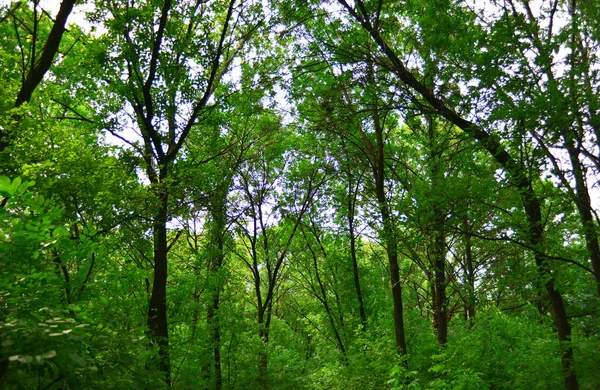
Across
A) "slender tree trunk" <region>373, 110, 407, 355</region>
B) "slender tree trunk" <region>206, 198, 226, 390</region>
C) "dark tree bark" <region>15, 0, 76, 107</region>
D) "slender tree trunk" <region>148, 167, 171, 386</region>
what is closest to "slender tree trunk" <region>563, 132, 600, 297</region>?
"slender tree trunk" <region>373, 110, 407, 355</region>

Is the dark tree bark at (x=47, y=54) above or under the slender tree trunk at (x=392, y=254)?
above

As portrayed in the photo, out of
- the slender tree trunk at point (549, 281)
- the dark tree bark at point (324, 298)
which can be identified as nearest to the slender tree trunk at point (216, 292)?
the dark tree bark at point (324, 298)

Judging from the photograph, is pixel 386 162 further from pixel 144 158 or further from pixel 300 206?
pixel 144 158

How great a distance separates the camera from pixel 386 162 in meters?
15.6

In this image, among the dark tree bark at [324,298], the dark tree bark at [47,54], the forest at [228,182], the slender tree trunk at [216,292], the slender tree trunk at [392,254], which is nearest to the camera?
the forest at [228,182]

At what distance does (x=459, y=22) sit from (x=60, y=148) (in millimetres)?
6695

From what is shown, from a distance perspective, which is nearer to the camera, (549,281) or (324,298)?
(549,281)

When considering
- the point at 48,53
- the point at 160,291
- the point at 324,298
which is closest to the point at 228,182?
the point at 160,291

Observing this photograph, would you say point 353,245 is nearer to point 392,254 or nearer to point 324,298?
point 324,298

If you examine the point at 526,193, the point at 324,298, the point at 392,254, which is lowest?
the point at 324,298

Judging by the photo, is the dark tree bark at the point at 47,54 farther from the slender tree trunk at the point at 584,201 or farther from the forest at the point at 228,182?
the slender tree trunk at the point at 584,201

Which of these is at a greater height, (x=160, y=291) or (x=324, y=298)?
(x=324, y=298)

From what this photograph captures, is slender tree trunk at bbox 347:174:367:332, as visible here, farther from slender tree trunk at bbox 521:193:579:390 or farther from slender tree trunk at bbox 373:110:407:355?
slender tree trunk at bbox 521:193:579:390

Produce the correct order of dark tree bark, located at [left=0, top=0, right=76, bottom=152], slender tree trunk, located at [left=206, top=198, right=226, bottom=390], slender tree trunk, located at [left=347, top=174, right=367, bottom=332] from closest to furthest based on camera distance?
dark tree bark, located at [left=0, top=0, right=76, bottom=152] < slender tree trunk, located at [left=206, top=198, right=226, bottom=390] < slender tree trunk, located at [left=347, top=174, right=367, bottom=332]
